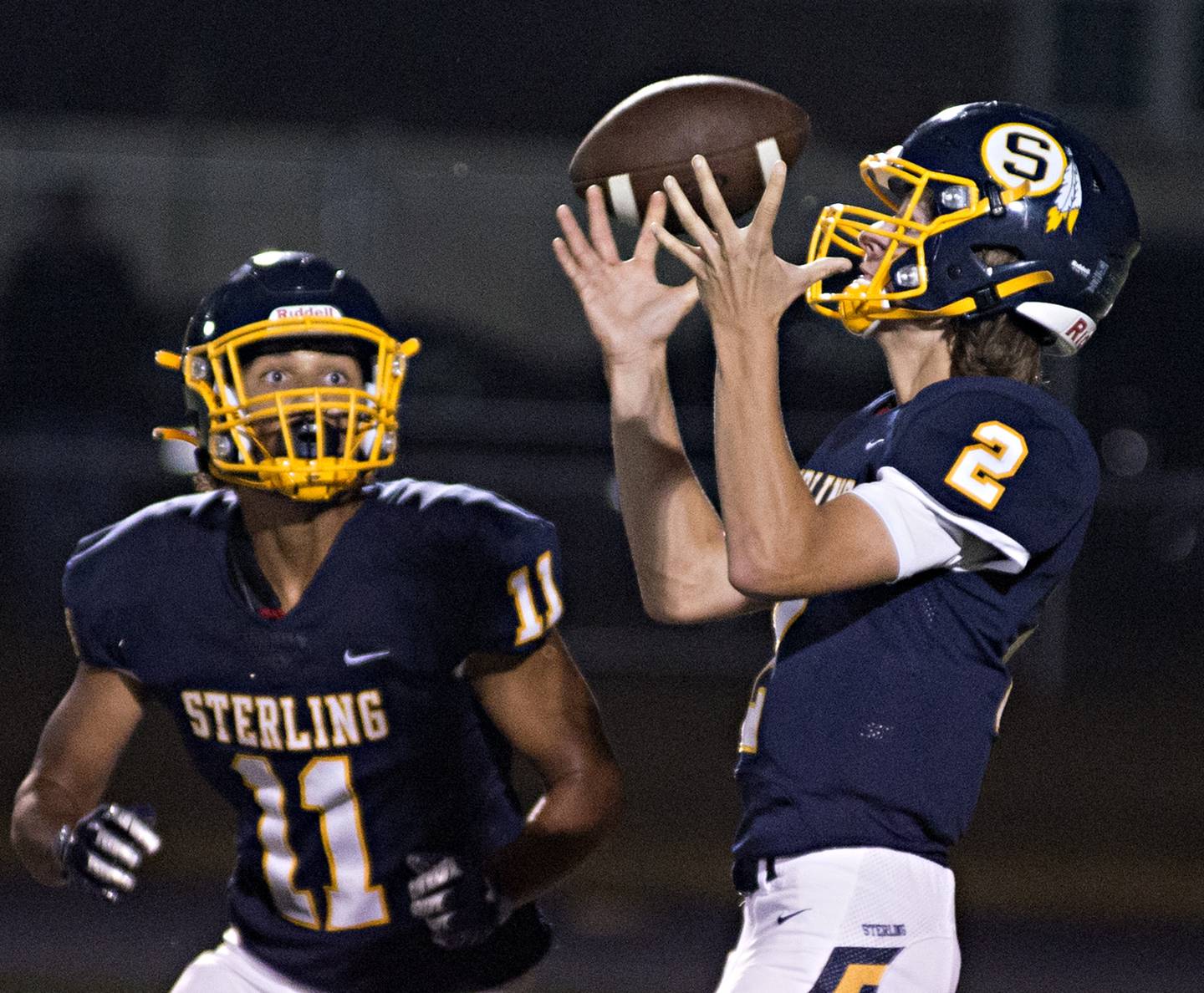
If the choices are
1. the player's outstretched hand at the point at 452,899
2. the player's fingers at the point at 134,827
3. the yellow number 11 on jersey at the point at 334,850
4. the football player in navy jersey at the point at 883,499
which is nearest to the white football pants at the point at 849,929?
the football player in navy jersey at the point at 883,499

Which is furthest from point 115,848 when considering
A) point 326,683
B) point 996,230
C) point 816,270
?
point 996,230

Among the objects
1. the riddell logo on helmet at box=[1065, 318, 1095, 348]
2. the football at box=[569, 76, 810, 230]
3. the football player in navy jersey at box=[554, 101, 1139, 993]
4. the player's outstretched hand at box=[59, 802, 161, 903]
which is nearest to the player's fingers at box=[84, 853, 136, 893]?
the player's outstretched hand at box=[59, 802, 161, 903]

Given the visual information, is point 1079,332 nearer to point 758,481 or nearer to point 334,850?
point 758,481

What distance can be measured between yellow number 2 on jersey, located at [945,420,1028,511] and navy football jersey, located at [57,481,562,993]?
0.73 meters

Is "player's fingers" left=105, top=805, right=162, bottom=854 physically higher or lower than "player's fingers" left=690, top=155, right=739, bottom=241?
lower

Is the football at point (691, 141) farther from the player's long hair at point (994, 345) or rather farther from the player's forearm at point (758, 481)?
the player's forearm at point (758, 481)

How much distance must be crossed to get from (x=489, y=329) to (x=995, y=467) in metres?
12.2

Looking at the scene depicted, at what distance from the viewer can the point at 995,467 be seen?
2.25m

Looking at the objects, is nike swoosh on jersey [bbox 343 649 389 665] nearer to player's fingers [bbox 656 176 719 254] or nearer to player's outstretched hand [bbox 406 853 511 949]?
player's outstretched hand [bbox 406 853 511 949]

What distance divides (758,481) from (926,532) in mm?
252

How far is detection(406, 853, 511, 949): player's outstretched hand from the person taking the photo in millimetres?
2439

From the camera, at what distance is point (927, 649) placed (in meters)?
2.33

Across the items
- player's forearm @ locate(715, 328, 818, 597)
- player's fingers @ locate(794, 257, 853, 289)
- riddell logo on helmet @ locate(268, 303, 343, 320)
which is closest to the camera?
player's forearm @ locate(715, 328, 818, 597)

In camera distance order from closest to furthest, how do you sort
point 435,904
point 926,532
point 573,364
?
point 926,532 < point 435,904 < point 573,364
